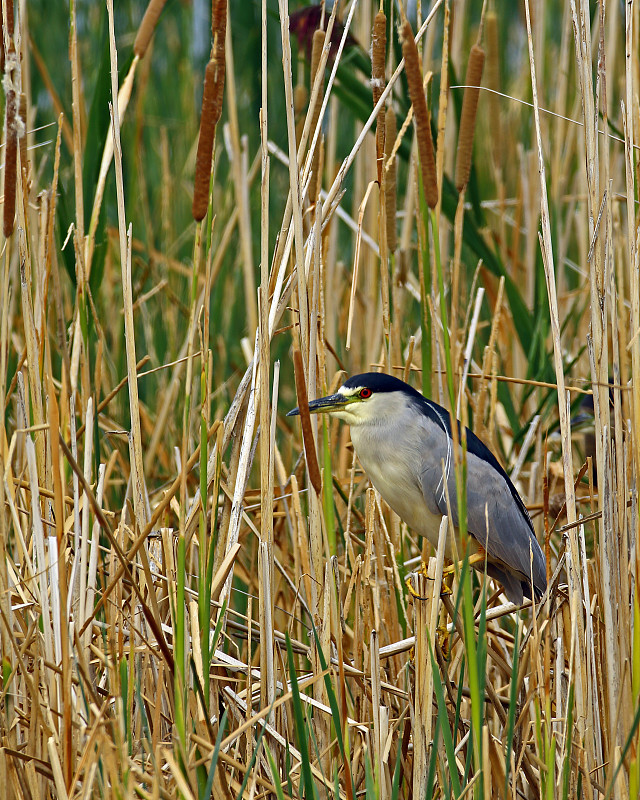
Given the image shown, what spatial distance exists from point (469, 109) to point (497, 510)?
82 centimetres

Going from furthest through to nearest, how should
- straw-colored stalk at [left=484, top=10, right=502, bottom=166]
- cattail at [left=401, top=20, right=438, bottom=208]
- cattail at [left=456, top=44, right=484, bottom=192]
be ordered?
straw-colored stalk at [left=484, top=10, right=502, bottom=166] < cattail at [left=456, top=44, right=484, bottom=192] < cattail at [left=401, top=20, right=438, bottom=208]

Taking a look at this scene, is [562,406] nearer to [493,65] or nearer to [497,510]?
[497,510]

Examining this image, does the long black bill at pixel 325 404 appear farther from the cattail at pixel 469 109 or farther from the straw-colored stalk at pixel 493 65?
the straw-colored stalk at pixel 493 65

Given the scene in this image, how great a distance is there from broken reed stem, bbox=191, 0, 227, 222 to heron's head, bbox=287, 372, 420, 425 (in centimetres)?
84

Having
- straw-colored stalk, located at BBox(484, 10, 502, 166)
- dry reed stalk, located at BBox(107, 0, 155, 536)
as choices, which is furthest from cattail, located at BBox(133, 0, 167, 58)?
straw-colored stalk, located at BBox(484, 10, 502, 166)

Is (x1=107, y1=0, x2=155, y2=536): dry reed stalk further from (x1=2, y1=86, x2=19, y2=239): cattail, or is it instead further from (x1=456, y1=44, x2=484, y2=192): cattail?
(x1=456, y1=44, x2=484, y2=192): cattail

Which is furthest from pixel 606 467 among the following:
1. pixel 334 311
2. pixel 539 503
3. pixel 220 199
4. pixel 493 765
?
pixel 220 199

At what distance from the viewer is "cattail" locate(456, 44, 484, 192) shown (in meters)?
1.30

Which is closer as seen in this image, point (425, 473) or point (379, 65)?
point (379, 65)

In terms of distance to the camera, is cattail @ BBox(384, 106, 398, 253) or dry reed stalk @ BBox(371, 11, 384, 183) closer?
dry reed stalk @ BBox(371, 11, 384, 183)

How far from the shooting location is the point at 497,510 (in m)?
1.77

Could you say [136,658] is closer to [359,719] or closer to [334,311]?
[359,719]

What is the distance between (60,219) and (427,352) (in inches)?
28.6

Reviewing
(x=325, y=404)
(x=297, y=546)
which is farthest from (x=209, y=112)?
(x=297, y=546)
